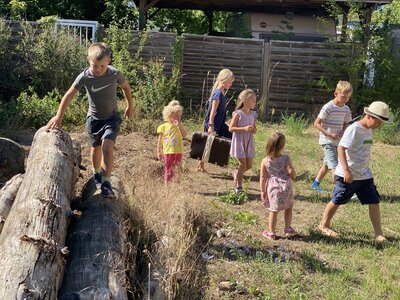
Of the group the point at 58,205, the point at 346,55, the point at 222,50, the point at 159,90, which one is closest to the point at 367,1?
the point at 346,55

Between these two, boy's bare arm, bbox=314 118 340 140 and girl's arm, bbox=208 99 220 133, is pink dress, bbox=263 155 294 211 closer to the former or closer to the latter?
boy's bare arm, bbox=314 118 340 140

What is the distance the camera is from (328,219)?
625cm

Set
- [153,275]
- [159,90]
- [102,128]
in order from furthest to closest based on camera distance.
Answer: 1. [159,90]
2. [102,128]
3. [153,275]

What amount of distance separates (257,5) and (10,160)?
13.1 m

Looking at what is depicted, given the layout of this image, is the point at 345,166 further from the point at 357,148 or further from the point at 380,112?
the point at 380,112

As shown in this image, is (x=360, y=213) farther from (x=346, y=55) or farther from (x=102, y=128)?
(x=346, y=55)

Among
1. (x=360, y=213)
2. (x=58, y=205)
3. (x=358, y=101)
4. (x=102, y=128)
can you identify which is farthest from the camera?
(x=358, y=101)

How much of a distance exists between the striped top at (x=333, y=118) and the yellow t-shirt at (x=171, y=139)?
1.85 m

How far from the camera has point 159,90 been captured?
12.2m

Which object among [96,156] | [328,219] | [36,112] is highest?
[96,156]

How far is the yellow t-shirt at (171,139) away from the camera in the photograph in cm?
741

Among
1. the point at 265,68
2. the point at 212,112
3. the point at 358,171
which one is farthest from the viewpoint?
the point at 265,68

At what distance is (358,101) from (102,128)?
373 inches

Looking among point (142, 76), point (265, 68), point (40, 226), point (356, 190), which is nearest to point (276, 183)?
point (356, 190)
